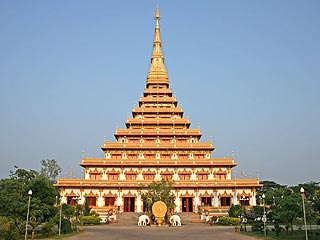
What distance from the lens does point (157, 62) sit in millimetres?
87438

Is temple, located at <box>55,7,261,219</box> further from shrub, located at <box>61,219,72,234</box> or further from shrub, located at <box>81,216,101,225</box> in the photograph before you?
shrub, located at <box>61,219,72,234</box>

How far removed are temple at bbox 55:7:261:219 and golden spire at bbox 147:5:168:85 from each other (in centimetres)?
1270

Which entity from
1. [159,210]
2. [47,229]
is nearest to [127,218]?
[159,210]

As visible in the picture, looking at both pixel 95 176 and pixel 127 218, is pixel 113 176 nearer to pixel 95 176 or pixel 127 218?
pixel 95 176

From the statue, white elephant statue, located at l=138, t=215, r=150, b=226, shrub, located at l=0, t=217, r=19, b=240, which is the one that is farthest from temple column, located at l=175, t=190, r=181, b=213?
shrub, located at l=0, t=217, r=19, b=240

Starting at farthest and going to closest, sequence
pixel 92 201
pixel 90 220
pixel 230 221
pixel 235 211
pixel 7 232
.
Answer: pixel 92 201 → pixel 235 211 → pixel 90 220 → pixel 230 221 → pixel 7 232

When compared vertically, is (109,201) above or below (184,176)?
below

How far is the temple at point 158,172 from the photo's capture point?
6366 centimetres

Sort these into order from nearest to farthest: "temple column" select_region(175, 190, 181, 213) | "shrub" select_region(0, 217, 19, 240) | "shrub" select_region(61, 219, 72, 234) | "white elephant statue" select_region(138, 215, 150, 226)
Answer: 1. "shrub" select_region(0, 217, 19, 240)
2. "shrub" select_region(61, 219, 72, 234)
3. "white elephant statue" select_region(138, 215, 150, 226)
4. "temple column" select_region(175, 190, 181, 213)

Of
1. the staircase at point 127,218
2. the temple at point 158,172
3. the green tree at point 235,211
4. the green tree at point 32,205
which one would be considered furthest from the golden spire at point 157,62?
the green tree at point 32,205

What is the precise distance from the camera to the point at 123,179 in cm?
6656

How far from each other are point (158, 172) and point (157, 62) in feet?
99.9

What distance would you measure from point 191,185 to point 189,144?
338 inches

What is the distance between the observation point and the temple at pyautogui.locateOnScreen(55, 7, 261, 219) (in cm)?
6366
